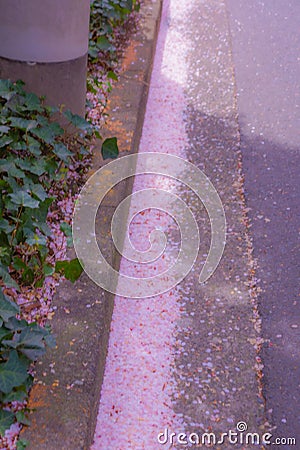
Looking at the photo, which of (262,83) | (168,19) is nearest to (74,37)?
(262,83)

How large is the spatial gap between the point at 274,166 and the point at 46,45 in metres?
1.40

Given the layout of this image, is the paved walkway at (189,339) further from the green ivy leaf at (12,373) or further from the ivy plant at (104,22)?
the ivy plant at (104,22)

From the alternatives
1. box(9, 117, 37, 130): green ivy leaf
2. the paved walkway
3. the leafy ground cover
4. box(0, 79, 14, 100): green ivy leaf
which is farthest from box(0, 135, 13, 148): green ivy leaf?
the paved walkway

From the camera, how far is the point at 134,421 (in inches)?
85.4

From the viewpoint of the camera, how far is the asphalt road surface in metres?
2.39

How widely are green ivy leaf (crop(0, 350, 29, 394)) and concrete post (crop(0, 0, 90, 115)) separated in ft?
4.55

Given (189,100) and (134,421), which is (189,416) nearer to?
(134,421)

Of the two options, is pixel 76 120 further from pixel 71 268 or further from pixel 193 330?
pixel 193 330

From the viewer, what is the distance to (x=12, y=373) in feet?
6.05

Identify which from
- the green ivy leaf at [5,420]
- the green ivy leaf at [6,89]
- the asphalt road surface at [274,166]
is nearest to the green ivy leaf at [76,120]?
the green ivy leaf at [6,89]

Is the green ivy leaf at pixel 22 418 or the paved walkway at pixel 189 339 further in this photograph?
the paved walkway at pixel 189 339
